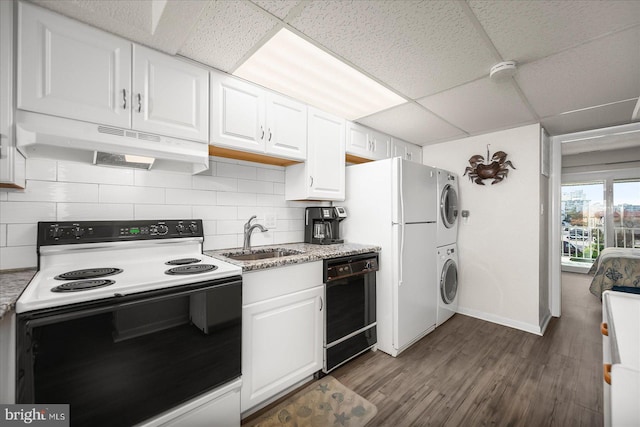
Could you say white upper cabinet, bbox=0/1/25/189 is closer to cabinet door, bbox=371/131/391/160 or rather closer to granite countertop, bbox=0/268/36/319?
granite countertop, bbox=0/268/36/319

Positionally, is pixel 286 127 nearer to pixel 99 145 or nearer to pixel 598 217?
pixel 99 145

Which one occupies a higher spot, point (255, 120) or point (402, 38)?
point (402, 38)

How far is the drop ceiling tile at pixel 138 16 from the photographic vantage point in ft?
4.01

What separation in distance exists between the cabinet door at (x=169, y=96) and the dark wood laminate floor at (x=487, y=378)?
2071 mm

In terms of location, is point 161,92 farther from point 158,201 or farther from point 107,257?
point 107,257

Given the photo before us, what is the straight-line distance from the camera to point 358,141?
2775mm

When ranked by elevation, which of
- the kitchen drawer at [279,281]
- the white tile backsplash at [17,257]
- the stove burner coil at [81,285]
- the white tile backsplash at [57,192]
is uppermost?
the white tile backsplash at [57,192]

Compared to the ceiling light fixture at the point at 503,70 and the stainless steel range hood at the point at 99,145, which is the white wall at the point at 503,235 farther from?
the stainless steel range hood at the point at 99,145

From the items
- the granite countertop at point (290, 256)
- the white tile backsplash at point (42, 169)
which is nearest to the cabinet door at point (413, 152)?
the granite countertop at point (290, 256)

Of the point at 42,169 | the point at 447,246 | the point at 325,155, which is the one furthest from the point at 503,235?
the point at 42,169

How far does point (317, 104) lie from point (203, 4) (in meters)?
1.23

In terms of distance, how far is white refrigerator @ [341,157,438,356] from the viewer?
7.62 ft

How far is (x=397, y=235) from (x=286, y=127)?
4.27 ft

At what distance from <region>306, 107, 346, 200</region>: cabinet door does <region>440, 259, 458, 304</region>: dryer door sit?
4.77 feet
